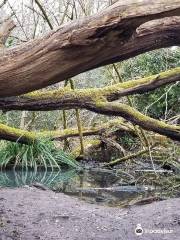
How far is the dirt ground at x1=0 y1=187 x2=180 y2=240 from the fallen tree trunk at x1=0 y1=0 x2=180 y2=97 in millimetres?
1466

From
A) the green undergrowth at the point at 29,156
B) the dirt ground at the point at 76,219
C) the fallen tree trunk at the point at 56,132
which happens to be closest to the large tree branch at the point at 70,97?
the dirt ground at the point at 76,219

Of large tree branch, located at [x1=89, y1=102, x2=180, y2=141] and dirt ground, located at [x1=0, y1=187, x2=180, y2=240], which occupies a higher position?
large tree branch, located at [x1=89, y1=102, x2=180, y2=141]

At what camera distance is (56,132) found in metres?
8.91

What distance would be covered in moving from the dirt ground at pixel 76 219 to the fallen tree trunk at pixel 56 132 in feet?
7.19

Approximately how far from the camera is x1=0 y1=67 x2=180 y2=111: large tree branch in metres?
4.93

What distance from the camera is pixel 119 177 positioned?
748 centimetres

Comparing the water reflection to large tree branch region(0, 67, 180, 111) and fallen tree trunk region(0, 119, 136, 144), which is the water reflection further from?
large tree branch region(0, 67, 180, 111)

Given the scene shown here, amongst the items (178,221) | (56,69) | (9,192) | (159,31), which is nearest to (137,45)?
(159,31)

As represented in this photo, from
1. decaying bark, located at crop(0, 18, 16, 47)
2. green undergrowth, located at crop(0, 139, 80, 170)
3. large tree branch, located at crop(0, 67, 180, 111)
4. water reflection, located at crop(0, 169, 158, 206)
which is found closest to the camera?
decaying bark, located at crop(0, 18, 16, 47)

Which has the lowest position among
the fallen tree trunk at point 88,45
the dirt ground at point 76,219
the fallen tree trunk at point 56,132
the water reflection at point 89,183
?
the dirt ground at point 76,219

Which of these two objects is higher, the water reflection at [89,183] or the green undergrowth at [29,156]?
the green undergrowth at [29,156]

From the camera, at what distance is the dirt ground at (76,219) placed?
3.77m

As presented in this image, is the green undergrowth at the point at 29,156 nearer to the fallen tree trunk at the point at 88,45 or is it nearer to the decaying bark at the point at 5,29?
the decaying bark at the point at 5,29

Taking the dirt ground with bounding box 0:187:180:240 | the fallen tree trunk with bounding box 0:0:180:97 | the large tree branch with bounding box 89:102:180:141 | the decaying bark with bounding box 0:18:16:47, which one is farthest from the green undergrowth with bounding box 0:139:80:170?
the fallen tree trunk with bounding box 0:0:180:97
